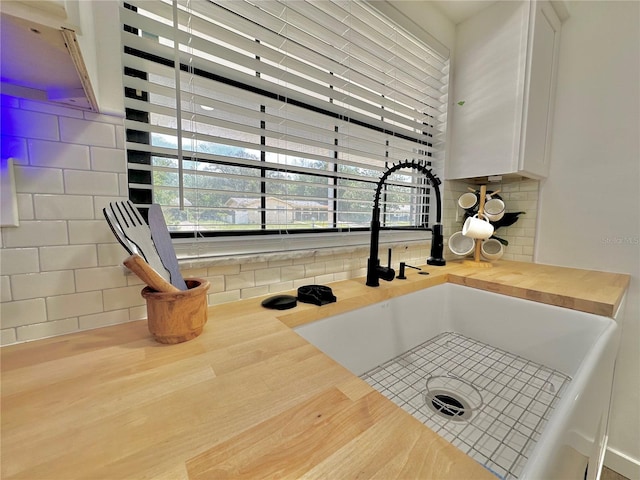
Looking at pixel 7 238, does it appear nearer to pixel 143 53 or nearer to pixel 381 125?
pixel 143 53

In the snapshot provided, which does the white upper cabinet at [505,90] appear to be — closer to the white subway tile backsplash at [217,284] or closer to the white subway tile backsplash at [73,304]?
the white subway tile backsplash at [217,284]

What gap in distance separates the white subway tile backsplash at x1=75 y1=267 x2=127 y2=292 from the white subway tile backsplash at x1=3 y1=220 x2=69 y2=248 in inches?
3.2

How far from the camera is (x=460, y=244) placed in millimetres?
1557

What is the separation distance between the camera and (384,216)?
1.41 m

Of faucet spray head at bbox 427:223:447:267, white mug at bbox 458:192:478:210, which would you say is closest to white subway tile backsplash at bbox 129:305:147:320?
faucet spray head at bbox 427:223:447:267

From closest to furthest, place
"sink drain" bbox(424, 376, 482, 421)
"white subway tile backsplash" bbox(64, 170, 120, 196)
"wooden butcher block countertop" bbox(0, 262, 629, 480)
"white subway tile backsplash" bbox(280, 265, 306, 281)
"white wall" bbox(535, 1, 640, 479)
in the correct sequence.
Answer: "wooden butcher block countertop" bbox(0, 262, 629, 480), "white subway tile backsplash" bbox(64, 170, 120, 196), "sink drain" bbox(424, 376, 482, 421), "white subway tile backsplash" bbox(280, 265, 306, 281), "white wall" bbox(535, 1, 640, 479)

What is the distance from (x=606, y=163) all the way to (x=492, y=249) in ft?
2.12

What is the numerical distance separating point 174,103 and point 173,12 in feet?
0.72

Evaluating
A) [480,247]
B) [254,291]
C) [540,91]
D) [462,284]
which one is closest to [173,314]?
[254,291]

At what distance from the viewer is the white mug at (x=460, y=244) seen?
1.49 m

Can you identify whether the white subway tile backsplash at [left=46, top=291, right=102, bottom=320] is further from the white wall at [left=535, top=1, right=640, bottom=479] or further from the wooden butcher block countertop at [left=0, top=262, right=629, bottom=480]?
the white wall at [left=535, top=1, right=640, bottom=479]

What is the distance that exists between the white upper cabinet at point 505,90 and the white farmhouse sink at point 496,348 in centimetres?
73

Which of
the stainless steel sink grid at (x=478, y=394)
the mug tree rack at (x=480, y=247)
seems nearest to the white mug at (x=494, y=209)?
the mug tree rack at (x=480, y=247)

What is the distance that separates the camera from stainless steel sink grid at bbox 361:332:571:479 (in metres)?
0.60
